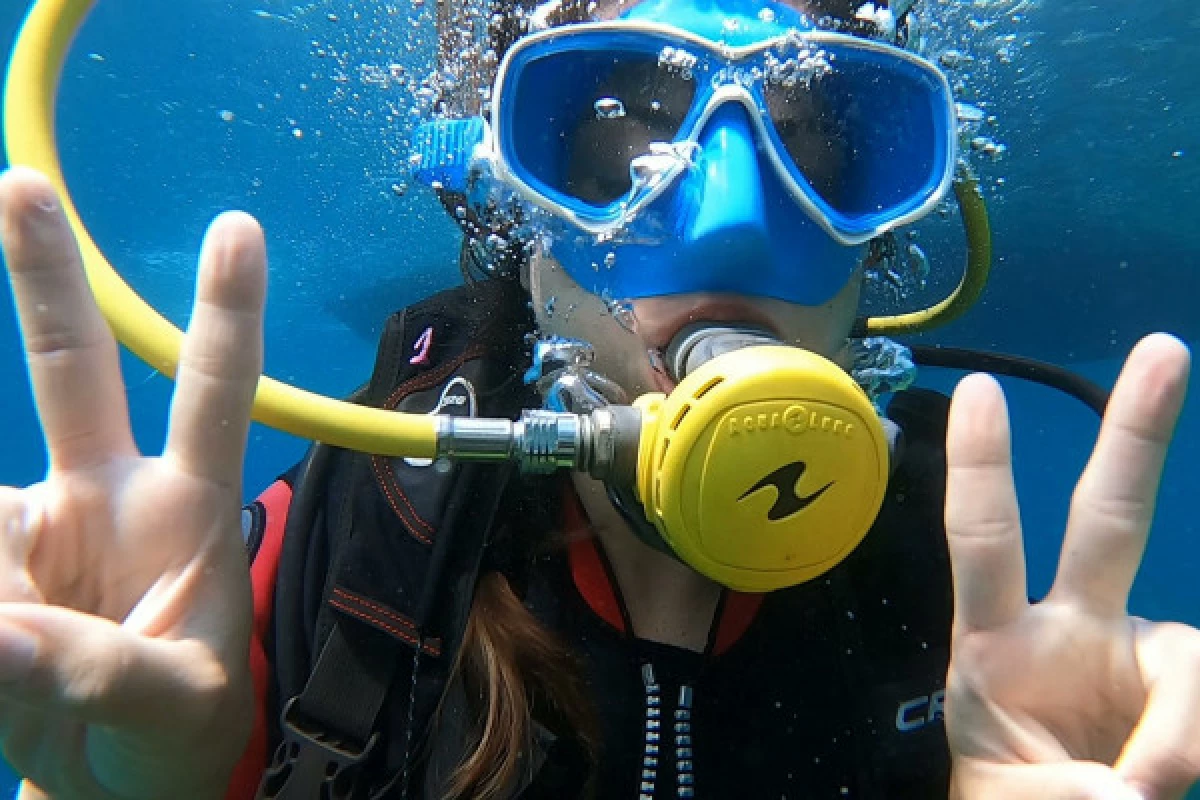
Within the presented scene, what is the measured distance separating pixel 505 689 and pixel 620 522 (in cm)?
50

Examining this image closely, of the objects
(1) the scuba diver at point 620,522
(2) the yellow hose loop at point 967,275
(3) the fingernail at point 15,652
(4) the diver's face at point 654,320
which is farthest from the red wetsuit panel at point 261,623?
(2) the yellow hose loop at point 967,275

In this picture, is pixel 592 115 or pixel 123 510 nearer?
pixel 123 510

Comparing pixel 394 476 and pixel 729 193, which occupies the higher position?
pixel 729 193

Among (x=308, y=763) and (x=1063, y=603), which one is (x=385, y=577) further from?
(x=1063, y=603)

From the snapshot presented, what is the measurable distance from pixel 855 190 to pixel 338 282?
68.3 feet

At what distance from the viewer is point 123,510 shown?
1.23 m

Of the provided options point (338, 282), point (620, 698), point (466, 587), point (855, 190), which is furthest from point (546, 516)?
point (338, 282)

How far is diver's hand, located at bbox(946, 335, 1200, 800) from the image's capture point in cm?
123

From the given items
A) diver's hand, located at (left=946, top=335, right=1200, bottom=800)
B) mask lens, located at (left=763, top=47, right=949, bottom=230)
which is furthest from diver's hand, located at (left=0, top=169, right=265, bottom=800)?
mask lens, located at (left=763, top=47, right=949, bottom=230)

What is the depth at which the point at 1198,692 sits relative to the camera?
3.79 feet

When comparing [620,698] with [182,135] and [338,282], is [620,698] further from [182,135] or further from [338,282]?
[338,282]

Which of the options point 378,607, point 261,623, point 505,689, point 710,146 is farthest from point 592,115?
point 261,623

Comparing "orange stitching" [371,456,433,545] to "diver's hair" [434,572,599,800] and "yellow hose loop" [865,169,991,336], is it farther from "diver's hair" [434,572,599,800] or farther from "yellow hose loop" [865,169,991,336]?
"yellow hose loop" [865,169,991,336]

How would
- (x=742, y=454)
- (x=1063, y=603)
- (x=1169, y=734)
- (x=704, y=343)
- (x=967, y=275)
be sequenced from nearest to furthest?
(x=1169, y=734)
(x=1063, y=603)
(x=742, y=454)
(x=704, y=343)
(x=967, y=275)
